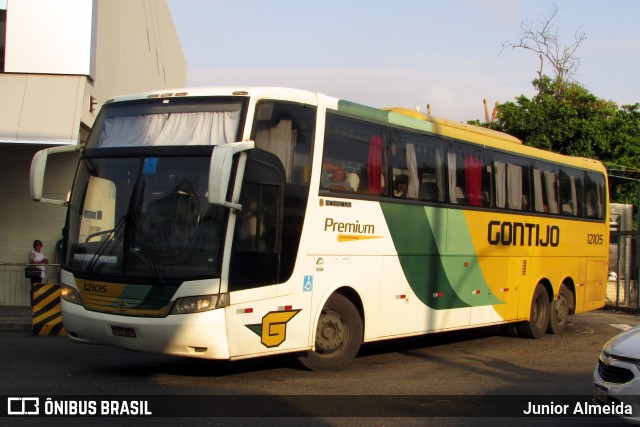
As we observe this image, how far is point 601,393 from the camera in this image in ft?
23.2

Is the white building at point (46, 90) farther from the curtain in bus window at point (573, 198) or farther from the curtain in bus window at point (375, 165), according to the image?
the curtain in bus window at point (573, 198)

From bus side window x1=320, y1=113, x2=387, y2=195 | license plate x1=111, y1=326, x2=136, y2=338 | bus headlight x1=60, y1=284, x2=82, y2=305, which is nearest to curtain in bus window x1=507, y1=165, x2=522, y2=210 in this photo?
bus side window x1=320, y1=113, x2=387, y2=195

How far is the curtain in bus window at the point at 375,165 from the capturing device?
10859mm

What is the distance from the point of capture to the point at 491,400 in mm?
8797

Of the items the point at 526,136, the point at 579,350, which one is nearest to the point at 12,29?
the point at 579,350

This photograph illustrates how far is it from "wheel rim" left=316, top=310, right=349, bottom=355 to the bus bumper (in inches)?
74.7

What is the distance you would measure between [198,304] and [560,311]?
394 inches

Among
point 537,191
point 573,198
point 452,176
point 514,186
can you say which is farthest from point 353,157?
point 573,198

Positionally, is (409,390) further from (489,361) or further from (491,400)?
(489,361)

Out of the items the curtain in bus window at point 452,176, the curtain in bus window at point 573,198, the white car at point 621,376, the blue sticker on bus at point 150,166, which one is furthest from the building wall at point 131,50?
the white car at point 621,376

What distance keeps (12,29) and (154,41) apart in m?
9.90

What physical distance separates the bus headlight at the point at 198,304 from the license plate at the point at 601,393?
3.96 metres

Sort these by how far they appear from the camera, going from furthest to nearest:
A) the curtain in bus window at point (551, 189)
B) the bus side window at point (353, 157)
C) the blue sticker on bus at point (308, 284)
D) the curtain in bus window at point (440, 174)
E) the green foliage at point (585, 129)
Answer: the green foliage at point (585, 129), the curtain in bus window at point (551, 189), the curtain in bus window at point (440, 174), the bus side window at point (353, 157), the blue sticker on bus at point (308, 284)

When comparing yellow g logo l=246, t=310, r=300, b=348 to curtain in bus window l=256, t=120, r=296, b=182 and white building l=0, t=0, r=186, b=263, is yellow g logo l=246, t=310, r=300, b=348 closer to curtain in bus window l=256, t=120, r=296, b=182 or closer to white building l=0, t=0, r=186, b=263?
curtain in bus window l=256, t=120, r=296, b=182
